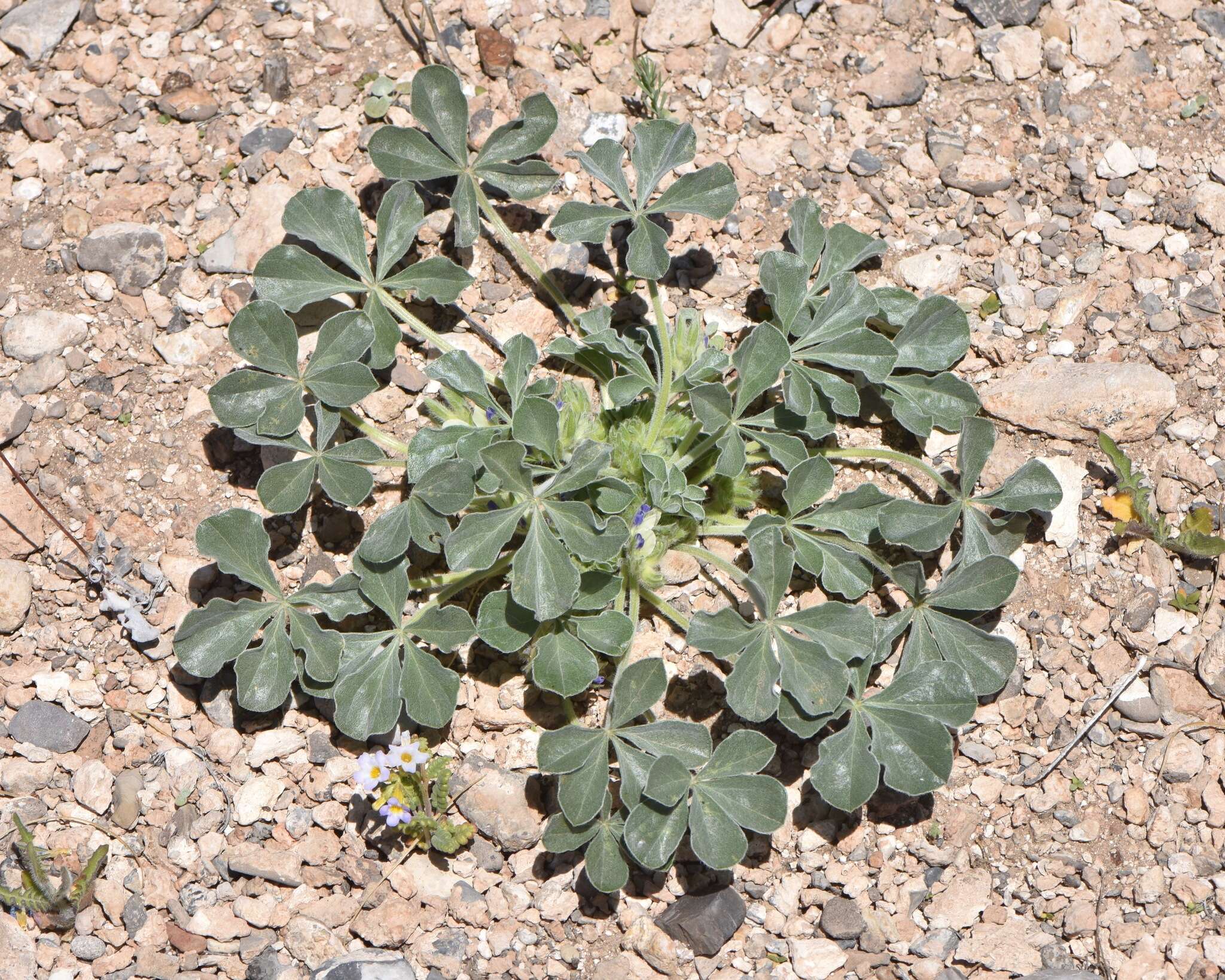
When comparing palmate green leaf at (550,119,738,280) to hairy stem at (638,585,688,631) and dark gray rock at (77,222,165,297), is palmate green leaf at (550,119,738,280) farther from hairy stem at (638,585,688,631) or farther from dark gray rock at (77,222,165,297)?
dark gray rock at (77,222,165,297)

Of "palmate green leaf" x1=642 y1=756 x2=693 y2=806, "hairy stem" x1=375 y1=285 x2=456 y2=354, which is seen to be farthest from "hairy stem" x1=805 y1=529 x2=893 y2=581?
"hairy stem" x1=375 y1=285 x2=456 y2=354

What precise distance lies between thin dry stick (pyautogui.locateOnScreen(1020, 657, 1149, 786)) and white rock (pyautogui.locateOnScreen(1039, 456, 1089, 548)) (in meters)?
0.44

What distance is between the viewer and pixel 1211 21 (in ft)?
14.3

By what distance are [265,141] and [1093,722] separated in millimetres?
3524

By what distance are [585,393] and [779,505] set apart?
2.48 ft

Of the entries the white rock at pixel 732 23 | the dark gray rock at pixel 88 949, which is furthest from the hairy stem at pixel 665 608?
the white rock at pixel 732 23

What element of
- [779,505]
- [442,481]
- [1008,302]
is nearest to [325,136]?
[442,481]

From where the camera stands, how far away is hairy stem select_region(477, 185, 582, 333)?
3848mm

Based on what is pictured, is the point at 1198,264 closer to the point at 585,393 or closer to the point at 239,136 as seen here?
the point at 585,393

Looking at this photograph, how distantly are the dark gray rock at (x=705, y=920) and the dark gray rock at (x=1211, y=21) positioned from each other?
370 cm

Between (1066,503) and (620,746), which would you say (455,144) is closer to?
(620,746)

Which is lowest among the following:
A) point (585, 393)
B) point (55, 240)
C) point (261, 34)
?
point (585, 393)

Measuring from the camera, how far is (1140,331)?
3.94 m

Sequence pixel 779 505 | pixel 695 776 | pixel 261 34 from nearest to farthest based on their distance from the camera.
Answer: pixel 695 776, pixel 779 505, pixel 261 34
